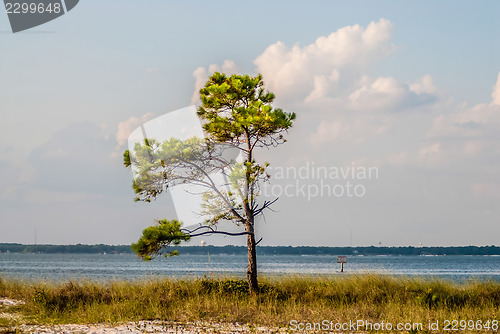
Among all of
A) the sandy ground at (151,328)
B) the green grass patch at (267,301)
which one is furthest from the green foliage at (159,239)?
the sandy ground at (151,328)

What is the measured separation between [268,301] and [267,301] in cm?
7

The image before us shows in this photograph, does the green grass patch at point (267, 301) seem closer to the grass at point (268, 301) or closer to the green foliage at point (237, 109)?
the grass at point (268, 301)

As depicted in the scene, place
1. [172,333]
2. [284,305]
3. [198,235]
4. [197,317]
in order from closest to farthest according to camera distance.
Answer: [172,333]
[197,317]
[284,305]
[198,235]

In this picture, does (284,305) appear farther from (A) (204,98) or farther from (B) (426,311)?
(A) (204,98)

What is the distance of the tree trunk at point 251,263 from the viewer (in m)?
19.7

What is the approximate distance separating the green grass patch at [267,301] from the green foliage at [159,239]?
51.4 inches

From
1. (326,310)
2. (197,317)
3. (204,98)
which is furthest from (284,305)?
(204,98)

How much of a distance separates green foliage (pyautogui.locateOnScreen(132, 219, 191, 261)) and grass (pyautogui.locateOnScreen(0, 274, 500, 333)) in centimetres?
133

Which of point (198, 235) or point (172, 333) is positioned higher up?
point (198, 235)

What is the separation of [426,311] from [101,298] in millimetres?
10091

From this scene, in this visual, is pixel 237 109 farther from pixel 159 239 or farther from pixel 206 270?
pixel 206 270

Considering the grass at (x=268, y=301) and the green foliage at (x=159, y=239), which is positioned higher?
the green foliage at (x=159, y=239)

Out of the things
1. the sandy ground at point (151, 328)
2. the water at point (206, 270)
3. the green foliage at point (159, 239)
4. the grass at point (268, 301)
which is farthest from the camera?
the water at point (206, 270)

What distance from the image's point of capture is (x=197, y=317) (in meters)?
16.3
